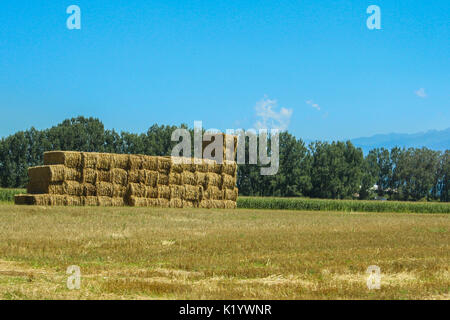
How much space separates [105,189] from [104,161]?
5.41ft

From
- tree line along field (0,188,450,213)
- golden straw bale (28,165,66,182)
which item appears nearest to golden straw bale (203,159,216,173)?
golden straw bale (28,165,66,182)

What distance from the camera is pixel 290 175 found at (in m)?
73.3

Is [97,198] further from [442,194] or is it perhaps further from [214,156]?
[442,194]

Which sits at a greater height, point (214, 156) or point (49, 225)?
point (214, 156)

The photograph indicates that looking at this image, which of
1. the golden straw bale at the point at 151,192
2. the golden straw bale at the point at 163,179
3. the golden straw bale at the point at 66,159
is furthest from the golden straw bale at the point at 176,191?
the golden straw bale at the point at 66,159

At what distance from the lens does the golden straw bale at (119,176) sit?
31766mm

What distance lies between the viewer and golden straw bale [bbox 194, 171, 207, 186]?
35625 mm

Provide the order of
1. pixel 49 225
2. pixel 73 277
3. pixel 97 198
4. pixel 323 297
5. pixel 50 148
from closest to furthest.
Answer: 1. pixel 323 297
2. pixel 73 277
3. pixel 49 225
4. pixel 97 198
5. pixel 50 148

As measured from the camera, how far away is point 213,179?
120 feet

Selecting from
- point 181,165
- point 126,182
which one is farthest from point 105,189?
point 181,165
